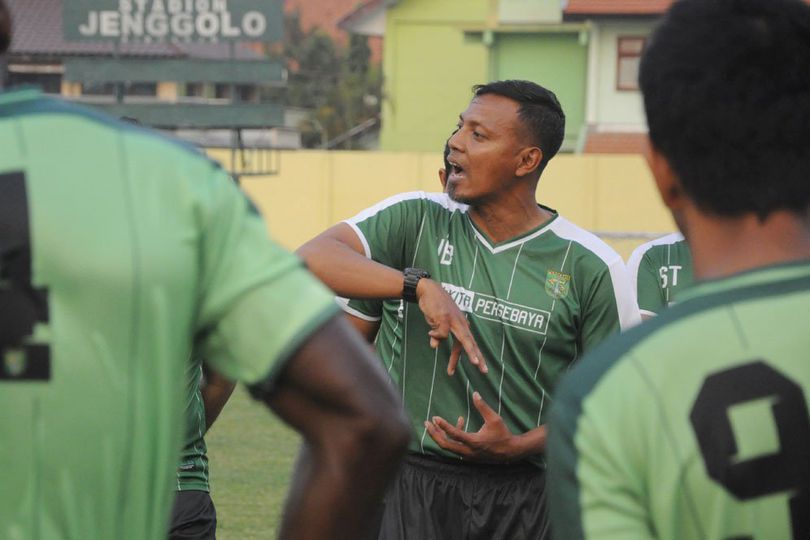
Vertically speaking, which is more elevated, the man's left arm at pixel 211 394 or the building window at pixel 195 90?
the man's left arm at pixel 211 394

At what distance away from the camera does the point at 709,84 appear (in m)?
2.15

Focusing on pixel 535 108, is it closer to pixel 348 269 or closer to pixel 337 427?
pixel 348 269

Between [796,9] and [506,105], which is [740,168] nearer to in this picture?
[796,9]

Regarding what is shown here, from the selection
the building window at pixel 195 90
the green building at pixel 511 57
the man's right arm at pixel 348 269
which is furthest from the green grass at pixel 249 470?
the building window at pixel 195 90

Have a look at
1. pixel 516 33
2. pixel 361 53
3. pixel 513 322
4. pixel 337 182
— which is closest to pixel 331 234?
pixel 513 322

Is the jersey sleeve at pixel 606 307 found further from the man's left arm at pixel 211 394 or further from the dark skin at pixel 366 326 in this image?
the man's left arm at pixel 211 394

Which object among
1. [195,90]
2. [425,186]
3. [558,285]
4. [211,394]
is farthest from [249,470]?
[195,90]

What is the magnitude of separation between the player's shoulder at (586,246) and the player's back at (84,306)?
3083 millimetres

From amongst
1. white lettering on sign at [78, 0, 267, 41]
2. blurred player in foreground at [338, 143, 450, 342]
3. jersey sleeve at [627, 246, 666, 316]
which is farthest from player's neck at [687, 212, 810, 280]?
white lettering on sign at [78, 0, 267, 41]

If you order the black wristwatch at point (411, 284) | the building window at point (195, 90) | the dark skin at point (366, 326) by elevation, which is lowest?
the building window at point (195, 90)

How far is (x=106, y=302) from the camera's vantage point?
2.01m

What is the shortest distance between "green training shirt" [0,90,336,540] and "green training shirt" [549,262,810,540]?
44cm

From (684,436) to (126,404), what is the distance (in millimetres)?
783

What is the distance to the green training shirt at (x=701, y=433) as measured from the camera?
2088mm
